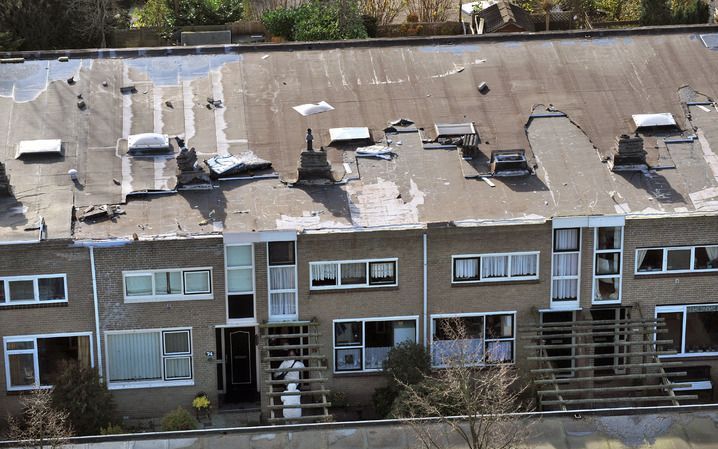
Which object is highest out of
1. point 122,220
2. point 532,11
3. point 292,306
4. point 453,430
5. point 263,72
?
point 532,11

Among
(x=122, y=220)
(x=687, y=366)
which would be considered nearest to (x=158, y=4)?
(x=122, y=220)

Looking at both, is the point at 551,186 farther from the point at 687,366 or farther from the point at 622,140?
the point at 687,366

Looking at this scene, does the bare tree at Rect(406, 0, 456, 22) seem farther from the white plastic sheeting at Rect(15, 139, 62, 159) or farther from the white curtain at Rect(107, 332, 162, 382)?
the white curtain at Rect(107, 332, 162, 382)

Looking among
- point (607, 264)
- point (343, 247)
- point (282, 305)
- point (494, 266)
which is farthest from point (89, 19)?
point (607, 264)

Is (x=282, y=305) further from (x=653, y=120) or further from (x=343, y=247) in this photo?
(x=653, y=120)

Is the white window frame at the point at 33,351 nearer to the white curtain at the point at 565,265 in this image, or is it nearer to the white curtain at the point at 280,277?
the white curtain at the point at 280,277

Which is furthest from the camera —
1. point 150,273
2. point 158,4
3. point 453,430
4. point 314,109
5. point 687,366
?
point 158,4
